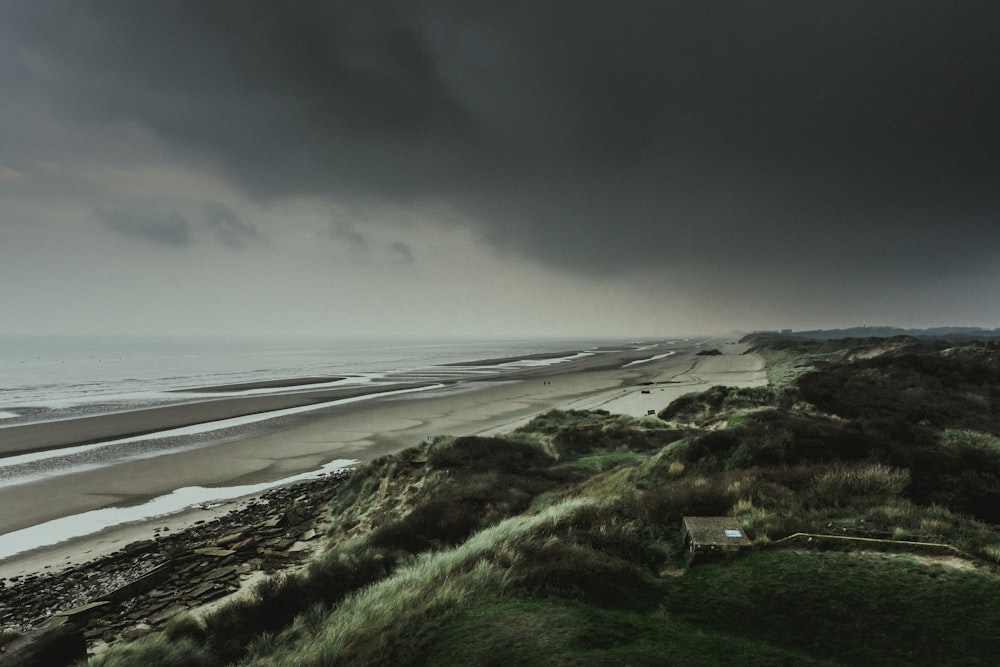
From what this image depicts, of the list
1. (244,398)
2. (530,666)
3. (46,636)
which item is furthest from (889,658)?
(244,398)

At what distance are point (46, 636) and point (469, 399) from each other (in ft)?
143

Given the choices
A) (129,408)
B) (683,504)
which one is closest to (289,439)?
(129,408)

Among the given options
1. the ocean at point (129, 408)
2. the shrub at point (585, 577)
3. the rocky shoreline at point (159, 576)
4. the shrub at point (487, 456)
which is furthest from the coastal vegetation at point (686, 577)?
the ocean at point (129, 408)

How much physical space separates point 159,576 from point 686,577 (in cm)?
1486

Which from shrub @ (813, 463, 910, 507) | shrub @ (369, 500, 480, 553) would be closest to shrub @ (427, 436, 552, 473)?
shrub @ (369, 500, 480, 553)

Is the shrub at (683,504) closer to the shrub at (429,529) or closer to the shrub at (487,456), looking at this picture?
the shrub at (429,529)

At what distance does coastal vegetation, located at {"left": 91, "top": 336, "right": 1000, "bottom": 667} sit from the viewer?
4215 millimetres

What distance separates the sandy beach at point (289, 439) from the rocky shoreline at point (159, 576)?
171 centimetres

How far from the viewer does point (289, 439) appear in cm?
3275

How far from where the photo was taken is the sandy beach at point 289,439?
19.0 m

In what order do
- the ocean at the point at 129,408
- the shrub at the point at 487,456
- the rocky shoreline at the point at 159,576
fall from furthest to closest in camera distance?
the ocean at the point at 129,408, the shrub at the point at 487,456, the rocky shoreline at the point at 159,576

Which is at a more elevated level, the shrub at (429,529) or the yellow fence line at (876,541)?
the yellow fence line at (876,541)

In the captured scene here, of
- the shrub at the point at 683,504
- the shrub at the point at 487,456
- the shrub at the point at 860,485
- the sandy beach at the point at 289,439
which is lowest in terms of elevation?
the sandy beach at the point at 289,439

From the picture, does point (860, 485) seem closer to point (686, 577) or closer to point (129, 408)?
point (686, 577)
